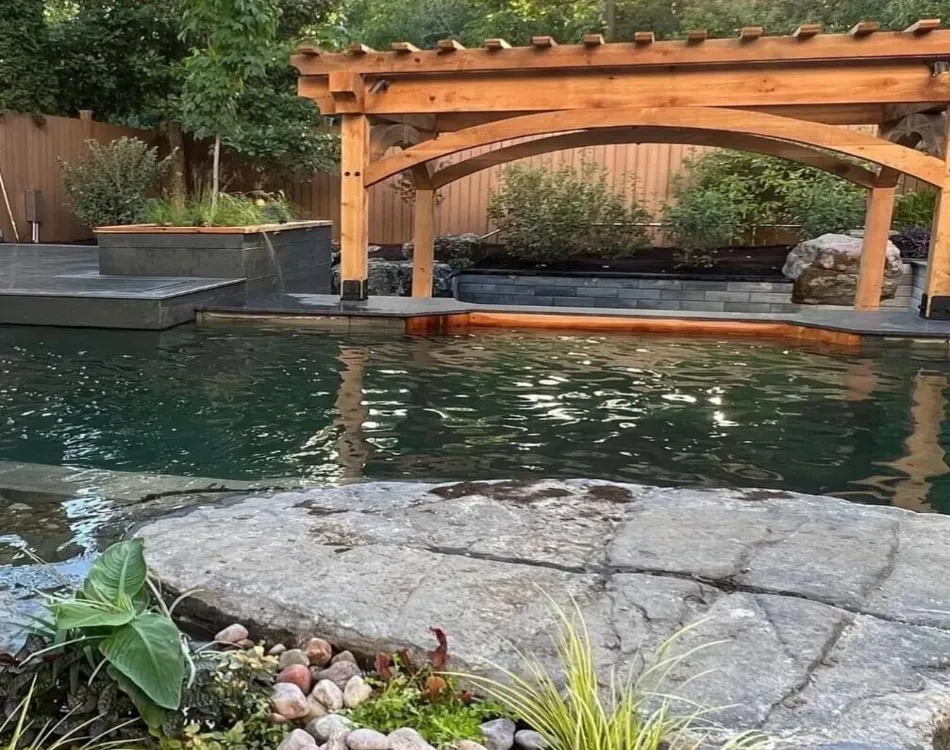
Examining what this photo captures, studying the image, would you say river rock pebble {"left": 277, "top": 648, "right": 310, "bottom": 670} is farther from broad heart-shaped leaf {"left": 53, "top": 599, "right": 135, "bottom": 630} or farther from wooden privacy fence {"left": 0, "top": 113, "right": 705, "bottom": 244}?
wooden privacy fence {"left": 0, "top": 113, "right": 705, "bottom": 244}

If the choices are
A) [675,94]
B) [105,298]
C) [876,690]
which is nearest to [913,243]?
[675,94]

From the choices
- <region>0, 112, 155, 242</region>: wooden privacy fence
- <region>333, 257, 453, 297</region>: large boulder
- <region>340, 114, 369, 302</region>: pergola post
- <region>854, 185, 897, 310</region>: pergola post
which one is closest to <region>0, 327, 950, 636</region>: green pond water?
<region>340, 114, 369, 302</region>: pergola post

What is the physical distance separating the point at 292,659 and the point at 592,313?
650 centimetres

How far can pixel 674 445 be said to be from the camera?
14.5 feet

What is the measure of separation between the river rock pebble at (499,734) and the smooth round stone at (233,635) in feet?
2.05

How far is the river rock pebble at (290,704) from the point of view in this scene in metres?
1.68

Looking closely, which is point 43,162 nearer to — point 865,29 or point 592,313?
point 592,313

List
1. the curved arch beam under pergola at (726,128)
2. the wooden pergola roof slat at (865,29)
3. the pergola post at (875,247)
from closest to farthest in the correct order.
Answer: the wooden pergola roof slat at (865,29) < the curved arch beam under pergola at (726,128) < the pergola post at (875,247)

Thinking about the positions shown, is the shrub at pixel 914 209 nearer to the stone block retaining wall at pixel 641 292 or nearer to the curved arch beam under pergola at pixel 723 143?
the stone block retaining wall at pixel 641 292

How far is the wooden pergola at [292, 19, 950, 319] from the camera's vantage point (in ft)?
22.9

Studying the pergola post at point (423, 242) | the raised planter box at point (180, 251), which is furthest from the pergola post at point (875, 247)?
the raised planter box at point (180, 251)

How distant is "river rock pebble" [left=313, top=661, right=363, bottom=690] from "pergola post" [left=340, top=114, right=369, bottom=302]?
6.70 meters

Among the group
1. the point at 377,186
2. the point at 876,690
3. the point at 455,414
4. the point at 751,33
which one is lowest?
the point at 455,414

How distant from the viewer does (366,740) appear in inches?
61.4
